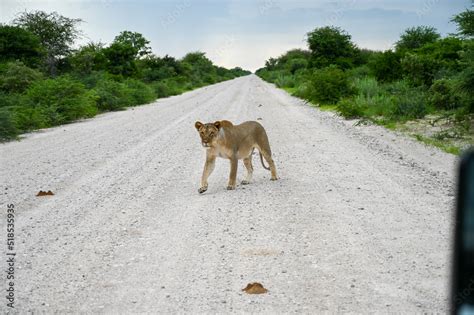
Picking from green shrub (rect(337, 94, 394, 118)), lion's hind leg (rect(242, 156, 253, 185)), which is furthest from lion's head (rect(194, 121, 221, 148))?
green shrub (rect(337, 94, 394, 118))

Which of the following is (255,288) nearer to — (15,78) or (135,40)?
(15,78)

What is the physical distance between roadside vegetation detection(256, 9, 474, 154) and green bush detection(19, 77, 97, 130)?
9.56m

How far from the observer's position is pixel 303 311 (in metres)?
3.74

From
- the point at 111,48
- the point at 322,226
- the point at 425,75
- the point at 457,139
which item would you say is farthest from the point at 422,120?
the point at 111,48

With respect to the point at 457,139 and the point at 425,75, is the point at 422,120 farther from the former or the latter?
the point at 425,75

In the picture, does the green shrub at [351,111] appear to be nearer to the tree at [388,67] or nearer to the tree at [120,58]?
the tree at [388,67]

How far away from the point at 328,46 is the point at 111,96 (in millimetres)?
27621

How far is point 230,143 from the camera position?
7652 millimetres

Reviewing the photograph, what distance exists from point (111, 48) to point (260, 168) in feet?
122

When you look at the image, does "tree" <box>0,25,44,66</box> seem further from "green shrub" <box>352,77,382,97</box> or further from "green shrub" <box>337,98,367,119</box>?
"green shrub" <box>337,98,367,119</box>

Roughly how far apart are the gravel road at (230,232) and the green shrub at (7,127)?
138 inches

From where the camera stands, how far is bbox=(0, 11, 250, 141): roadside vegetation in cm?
1812

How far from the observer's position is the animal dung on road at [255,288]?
4.10 meters

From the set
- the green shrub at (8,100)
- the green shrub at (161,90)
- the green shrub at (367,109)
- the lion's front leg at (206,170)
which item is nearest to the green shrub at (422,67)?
the green shrub at (367,109)
